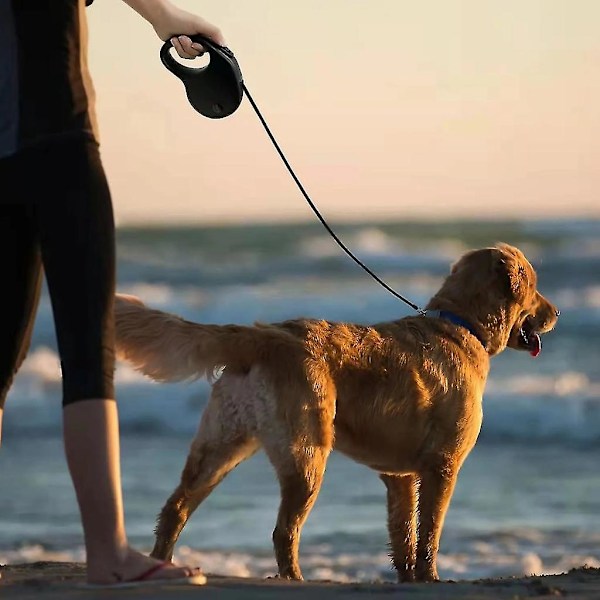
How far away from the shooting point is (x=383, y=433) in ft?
18.1

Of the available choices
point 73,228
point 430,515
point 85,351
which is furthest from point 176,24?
point 430,515

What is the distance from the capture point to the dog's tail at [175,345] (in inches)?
204

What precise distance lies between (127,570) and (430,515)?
2.21 m

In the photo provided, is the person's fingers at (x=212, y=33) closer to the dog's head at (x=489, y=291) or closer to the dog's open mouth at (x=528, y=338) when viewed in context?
the dog's head at (x=489, y=291)

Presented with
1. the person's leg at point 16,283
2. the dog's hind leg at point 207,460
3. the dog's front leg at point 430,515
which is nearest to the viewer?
the person's leg at point 16,283

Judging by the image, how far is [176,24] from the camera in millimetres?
4184

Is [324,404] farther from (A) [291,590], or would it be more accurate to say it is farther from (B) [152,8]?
(B) [152,8]

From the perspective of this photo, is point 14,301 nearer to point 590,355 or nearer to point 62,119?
point 62,119

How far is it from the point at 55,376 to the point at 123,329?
11225mm

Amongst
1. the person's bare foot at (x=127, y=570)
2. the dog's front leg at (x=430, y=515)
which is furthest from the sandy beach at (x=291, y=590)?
the dog's front leg at (x=430, y=515)

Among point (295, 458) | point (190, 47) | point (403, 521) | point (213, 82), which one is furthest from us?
point (403, 521)

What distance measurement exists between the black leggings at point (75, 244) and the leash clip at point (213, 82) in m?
0.89

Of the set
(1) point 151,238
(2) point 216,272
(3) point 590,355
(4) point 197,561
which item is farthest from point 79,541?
(1) point 151,238

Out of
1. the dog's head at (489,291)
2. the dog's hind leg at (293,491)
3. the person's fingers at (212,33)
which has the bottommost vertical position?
the dog's hind leg at (293,491)
